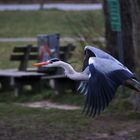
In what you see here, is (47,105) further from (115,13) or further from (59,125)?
(59,125)

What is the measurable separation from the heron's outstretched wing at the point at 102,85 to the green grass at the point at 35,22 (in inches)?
948

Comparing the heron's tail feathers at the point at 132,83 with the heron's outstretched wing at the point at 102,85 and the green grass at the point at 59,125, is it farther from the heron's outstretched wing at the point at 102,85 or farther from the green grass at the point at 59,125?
the green grass at the point at 59,125

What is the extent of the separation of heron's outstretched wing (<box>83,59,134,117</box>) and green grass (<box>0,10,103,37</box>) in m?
24.1

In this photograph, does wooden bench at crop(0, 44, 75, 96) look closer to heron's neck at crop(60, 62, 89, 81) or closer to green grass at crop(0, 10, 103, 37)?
heron's neck at crop(60, 62, 89, 81)

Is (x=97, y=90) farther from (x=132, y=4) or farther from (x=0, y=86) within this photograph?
(x=0, y=86)

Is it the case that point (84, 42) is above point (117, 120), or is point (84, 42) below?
above

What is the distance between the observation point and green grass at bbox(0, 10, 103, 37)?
112 feet

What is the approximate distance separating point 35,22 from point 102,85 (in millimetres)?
30690

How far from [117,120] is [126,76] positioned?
342 centimetres

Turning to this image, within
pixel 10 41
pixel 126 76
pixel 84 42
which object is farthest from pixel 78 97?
pixel 10 41

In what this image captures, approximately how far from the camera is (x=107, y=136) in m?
9.93

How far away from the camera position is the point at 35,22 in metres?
38.2

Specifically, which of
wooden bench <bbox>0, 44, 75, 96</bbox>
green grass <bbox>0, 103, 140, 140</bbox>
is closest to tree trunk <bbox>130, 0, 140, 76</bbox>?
green grass <bbox>0, 103, 140, 140</bbox>

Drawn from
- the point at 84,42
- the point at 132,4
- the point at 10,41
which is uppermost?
the point at 132,4
